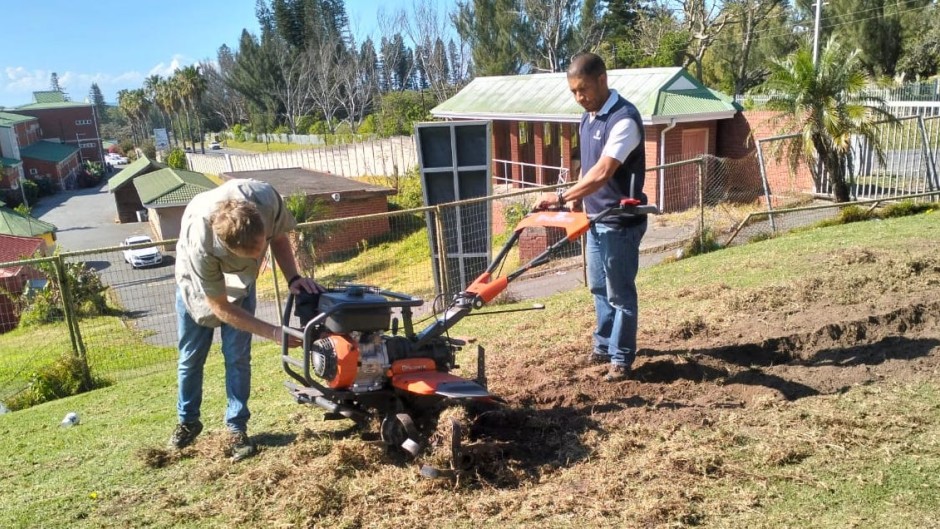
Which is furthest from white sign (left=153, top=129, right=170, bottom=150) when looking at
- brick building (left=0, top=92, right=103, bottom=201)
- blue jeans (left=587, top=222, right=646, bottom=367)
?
blue jeans (left=587, top=222, right=646, bottom=367)

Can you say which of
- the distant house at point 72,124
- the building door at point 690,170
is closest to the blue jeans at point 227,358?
the building door at point 690,170

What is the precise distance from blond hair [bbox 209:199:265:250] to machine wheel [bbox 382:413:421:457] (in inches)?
47.5

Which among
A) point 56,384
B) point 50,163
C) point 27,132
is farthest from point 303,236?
point 27,132

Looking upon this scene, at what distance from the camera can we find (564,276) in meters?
12.0

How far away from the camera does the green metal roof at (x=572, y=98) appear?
1914 centimetres

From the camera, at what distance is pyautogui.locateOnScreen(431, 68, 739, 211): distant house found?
63.0 feet

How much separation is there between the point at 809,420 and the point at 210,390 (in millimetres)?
4918

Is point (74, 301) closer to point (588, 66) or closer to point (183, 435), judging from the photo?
point (183, 435)

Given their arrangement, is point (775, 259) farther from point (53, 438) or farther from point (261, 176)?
point (261, 176)

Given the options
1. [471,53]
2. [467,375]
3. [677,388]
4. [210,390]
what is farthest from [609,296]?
[471,53]

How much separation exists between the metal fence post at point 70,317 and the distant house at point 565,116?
43.0 ft

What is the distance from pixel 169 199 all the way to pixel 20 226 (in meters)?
7.53

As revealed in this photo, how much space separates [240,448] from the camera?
4.38 metres

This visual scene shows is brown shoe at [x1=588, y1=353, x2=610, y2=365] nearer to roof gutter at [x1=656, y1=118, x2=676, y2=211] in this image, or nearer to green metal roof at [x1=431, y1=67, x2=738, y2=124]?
green metal roof at [x1=431, y1=67, x2=738, y2=124]
